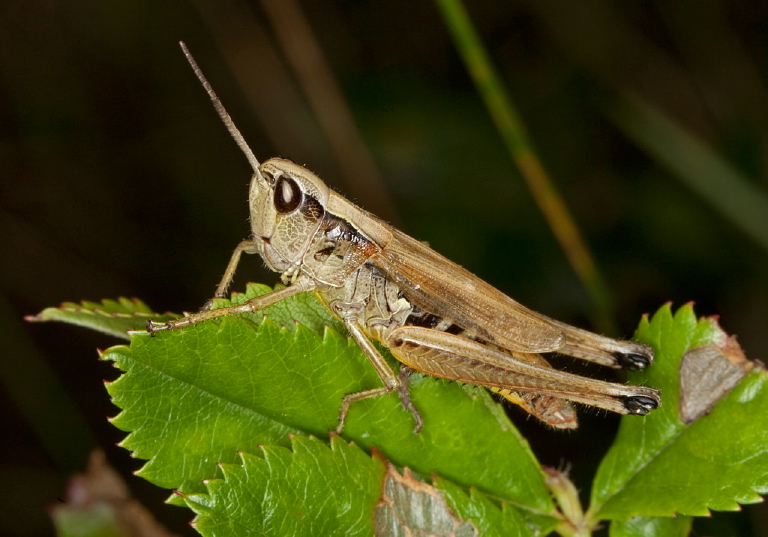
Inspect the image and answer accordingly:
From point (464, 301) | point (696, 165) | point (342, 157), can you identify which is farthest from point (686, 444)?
point (342, 157)

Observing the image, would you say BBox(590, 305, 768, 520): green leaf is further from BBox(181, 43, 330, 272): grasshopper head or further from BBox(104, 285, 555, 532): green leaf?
BBox(181, 43, 330, 272): grasshopper head

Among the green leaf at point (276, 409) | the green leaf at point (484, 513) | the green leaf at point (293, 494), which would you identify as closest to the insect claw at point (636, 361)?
the green leaf at point (276, 409)

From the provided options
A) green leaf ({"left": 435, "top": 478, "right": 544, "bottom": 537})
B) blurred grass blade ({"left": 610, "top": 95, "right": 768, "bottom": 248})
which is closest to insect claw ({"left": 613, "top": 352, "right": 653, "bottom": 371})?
green leaf ({"left": 435, "top": 478, "right": 544, "bottom": 537})

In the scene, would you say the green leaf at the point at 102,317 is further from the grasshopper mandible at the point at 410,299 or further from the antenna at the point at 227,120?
the antenna at the point at 227,120

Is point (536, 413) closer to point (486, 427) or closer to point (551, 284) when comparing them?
point (486, 427)

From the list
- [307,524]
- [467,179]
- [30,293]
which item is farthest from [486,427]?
[30,293]
